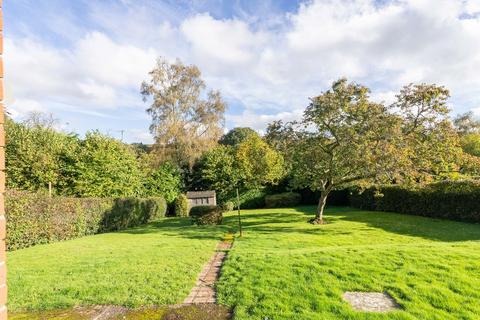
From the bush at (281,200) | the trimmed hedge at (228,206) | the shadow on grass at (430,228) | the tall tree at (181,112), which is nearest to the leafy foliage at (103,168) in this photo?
the tall tree at (181,112)

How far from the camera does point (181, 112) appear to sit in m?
29.0

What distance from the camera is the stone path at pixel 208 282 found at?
5.11m

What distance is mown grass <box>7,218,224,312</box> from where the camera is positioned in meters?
5.11

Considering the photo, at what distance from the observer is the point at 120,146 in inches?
919

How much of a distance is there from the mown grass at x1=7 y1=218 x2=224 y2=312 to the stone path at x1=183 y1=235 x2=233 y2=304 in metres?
0.14

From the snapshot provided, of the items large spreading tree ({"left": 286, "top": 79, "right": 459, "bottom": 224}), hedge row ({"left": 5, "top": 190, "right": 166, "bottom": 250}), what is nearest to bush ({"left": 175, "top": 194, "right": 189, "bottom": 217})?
hedge row ({"left": 5, "top": 190, "right": 166, "bottom": 250})

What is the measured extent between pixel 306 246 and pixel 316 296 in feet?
16.8

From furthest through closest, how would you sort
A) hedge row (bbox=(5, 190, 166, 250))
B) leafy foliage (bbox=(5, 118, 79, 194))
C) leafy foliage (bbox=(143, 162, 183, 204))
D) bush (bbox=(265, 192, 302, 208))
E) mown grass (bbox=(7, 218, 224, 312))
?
1. bush (bbox=(265, 192, 302, 208))
2. leafy foliage (bbox=(143, 162, 183, 204))
3. leafy foliage (bbox=(5, 118, 79, 194))
4. hedge row (bbox=(5, 190, 166, 250))
5. mown grass (bbox=(7, 218, 224, 312))

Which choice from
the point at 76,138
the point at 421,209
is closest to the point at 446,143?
the point at 421,209

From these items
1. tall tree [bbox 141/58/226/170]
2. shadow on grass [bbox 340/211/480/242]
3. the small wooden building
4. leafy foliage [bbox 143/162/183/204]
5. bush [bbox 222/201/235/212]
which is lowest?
shadow on grass [bbox 340/211/480/242]

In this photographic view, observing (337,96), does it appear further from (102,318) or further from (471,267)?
(102,318)

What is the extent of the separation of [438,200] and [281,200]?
44.1 ft

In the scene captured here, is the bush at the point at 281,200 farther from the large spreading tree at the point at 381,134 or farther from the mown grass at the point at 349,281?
the mown grass at the point at 349,281

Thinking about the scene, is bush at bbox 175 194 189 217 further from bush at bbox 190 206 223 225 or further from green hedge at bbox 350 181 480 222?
green hedge at bbox 350 181 480 222
